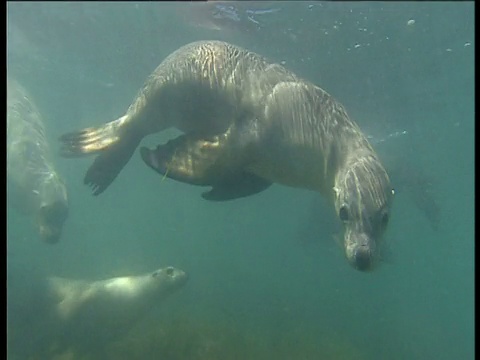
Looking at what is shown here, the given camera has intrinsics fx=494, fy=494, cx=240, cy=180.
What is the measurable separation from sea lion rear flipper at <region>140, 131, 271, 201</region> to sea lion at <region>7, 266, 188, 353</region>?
4.35m

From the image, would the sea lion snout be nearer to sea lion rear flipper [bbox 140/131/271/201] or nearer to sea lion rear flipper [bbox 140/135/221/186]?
sea lion rear flipper [bbox 140/131/271/201]

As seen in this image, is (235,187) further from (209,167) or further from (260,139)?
(260,139)

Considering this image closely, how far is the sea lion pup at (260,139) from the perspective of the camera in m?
3.86

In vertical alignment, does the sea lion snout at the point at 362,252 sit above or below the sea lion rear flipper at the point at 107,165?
above

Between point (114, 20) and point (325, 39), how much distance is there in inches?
220

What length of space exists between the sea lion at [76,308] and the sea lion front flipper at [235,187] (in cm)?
448

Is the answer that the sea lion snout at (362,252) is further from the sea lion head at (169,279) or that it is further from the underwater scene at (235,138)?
the sea lion head at (169,279)

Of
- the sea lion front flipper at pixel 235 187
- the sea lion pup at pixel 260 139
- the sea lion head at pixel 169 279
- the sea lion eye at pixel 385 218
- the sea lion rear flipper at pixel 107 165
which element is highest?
the sea lion pup at pixel 260 139

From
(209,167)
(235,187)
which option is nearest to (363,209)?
(235,187)

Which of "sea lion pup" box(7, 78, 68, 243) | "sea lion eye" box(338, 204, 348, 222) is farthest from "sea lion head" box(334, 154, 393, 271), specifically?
"sea lion pup" box(7, 78, 68, 243)

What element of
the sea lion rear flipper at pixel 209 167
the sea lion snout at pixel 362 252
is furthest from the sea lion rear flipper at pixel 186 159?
the sea lion snout at pixel 362 252

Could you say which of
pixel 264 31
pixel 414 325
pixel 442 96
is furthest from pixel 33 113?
pixel 414 325

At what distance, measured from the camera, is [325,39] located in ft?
38.5

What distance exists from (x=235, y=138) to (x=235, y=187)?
0.48 m
